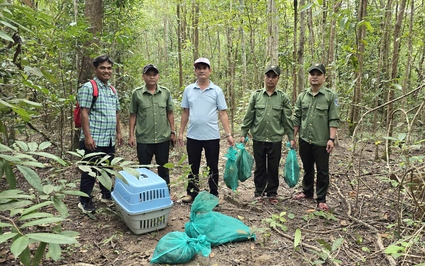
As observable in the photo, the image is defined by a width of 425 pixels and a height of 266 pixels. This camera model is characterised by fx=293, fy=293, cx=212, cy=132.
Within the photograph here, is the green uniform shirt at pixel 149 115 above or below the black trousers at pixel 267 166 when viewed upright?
above

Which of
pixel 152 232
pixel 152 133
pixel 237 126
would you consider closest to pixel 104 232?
pixel 152 232

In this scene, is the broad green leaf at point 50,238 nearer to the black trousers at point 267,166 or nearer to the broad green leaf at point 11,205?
the broad green leaf at point 11,205

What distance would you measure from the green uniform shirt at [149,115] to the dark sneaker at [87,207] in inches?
38.5

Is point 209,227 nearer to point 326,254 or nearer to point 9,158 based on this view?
point 326,254

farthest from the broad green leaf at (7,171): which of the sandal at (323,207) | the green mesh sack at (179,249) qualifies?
the sandal at (323,207)

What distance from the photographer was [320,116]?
3.73 metres

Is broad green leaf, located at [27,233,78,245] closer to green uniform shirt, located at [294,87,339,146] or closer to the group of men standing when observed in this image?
the group of men standing

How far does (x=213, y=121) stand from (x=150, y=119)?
0.81 m

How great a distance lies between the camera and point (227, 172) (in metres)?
3.83

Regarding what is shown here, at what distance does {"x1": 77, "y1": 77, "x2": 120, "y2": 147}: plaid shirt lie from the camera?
339 centimetres

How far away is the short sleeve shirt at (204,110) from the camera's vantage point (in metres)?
3.75

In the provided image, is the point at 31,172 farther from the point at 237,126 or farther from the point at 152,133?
the point at 237,126

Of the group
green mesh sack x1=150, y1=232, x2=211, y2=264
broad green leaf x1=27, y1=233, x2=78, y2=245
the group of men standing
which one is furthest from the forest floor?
broad green leaf x1=27, y1=233, x2=78, y2=245

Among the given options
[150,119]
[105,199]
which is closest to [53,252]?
[150,119]
